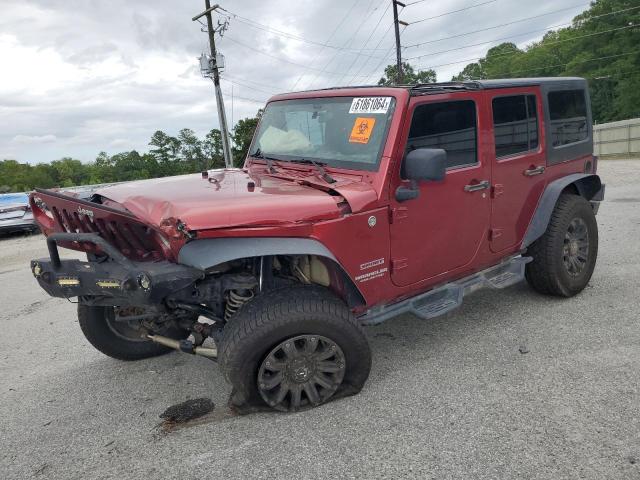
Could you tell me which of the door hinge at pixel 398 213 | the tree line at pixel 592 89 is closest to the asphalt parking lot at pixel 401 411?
the door hinge at pixel 398 213

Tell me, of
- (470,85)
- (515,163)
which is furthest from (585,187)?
(470,85)

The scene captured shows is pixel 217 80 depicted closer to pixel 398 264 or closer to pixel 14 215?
pixel 14 215

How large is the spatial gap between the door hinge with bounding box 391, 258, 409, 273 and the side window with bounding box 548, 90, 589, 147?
209 centimetres

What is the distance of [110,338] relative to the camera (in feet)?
12.4

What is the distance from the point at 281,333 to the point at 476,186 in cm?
188

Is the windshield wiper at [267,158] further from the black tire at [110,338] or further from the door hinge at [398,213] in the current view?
the black tire at [110,338]

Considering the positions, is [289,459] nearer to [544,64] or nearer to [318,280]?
[318,280]

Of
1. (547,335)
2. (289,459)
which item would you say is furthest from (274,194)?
(547,335)

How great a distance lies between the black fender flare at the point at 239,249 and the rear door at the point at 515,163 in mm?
1762

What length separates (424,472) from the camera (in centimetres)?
241

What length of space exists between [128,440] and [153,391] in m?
0.58

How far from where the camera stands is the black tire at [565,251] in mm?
4316

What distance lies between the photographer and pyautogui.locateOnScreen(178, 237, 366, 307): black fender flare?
2.49 m

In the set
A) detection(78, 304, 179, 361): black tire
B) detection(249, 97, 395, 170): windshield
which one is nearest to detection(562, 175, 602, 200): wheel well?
detection(249, 97, 395, 170): windshield
